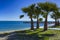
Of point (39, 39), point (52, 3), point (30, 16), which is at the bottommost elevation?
point (39, 39)

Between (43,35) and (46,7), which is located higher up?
(46,7)

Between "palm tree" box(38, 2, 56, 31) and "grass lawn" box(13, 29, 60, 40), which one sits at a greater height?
"palm tree" box(38, 2, 56, 31)

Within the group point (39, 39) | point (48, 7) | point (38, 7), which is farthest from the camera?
point (38, 7)

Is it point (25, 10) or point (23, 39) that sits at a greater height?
point (25, 10)

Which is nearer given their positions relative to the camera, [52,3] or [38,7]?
[52,3]

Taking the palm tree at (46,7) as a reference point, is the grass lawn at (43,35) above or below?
below

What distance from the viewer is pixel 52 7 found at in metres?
26.7

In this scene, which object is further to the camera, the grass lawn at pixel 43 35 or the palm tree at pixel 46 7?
the palm tree at pixel 46 7

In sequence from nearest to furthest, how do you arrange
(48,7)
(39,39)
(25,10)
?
(39,39), (48,7), (25,10)

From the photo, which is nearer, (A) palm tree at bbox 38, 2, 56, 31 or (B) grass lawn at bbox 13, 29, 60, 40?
(B) grass lawn at bbox 13, 29, 60, 40

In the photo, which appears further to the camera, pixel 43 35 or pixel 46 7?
pixel 46 7

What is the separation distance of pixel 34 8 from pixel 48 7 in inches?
177

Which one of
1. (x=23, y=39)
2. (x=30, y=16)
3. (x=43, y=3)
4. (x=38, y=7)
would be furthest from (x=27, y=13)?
(x=23, y=39)

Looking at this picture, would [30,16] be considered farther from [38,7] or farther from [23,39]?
[23,39]
